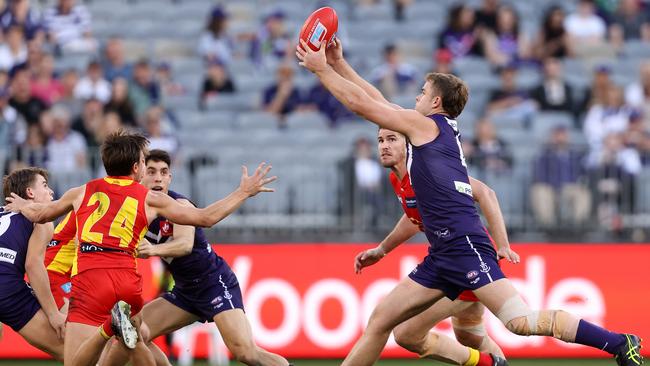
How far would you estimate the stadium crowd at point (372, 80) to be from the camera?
15477 millimetres

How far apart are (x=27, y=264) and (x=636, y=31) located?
1263 centimetres

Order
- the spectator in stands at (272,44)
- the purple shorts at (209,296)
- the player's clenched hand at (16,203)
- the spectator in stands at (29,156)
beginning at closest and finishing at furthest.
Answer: the player's clenched hand at (16,203) → the purple shorts at (209,296) → the spectator in stands at (29,156) → the spectator in stands at (272,44)

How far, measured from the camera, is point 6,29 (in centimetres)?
1869

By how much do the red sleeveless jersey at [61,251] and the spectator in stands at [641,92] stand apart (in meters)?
9.59

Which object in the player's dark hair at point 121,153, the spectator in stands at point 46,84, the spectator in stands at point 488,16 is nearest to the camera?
the player's dark hair at point 121,153

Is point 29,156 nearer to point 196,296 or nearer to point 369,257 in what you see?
point 196,296

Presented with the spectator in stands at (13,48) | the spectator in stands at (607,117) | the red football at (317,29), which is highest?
the spectator in stands at (13,48)

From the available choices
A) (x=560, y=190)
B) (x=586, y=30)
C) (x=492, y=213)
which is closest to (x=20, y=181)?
(x=492, y=213)

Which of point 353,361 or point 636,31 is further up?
point 636,31

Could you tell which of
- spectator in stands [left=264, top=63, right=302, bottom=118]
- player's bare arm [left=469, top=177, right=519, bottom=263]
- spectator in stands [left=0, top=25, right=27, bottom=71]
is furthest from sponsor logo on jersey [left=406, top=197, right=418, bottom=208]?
spectator in stands [left=0, top=25, right=27, bottom=71]

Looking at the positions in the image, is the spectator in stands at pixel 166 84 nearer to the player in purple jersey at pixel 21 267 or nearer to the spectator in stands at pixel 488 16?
the spectator in stands at pixel 488 16

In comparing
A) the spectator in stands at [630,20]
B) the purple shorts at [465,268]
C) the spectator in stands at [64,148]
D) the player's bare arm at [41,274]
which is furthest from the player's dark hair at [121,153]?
the spectator in stands at [630,20]

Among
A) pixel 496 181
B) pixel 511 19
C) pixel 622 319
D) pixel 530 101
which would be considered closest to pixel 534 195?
pixel 496 181

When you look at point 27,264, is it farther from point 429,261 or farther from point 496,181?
point 496,181
